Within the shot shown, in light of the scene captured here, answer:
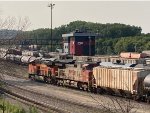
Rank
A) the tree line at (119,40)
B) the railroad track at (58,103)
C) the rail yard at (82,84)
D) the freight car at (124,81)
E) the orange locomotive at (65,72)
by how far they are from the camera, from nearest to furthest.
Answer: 1. the railroad track at (58,103)
2. the rail yard at (82,84)
3. the freight car at (124,81)
4. the orange locomotive at (65,72)
5. the tree line at (119,40)

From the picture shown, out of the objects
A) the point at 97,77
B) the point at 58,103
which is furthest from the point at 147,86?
the point at 97,77

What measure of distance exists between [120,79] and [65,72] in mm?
12773

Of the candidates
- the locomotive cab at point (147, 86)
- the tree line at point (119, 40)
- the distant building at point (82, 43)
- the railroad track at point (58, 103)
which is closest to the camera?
the railroad track at point (58, 103)

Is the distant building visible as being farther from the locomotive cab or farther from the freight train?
the locomotive cab

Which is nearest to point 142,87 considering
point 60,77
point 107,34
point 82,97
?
point 82,97

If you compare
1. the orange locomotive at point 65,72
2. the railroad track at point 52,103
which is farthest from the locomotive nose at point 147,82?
the orange locomotive at point 65,72

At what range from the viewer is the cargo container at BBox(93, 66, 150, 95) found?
36.2 meters

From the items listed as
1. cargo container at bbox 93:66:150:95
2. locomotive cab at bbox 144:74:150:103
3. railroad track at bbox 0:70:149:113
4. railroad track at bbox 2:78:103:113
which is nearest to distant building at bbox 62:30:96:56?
railroad track at bbox 0:70:149:113

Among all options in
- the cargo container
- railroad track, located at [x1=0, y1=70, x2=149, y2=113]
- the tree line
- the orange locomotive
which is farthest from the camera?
the tree line

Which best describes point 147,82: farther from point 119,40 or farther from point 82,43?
point 119,40

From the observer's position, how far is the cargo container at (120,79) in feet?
119

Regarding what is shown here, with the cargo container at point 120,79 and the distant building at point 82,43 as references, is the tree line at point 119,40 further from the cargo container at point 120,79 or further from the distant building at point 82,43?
the cargo container at point 120,79

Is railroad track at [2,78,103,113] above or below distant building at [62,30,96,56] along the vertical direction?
below

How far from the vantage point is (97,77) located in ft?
141
